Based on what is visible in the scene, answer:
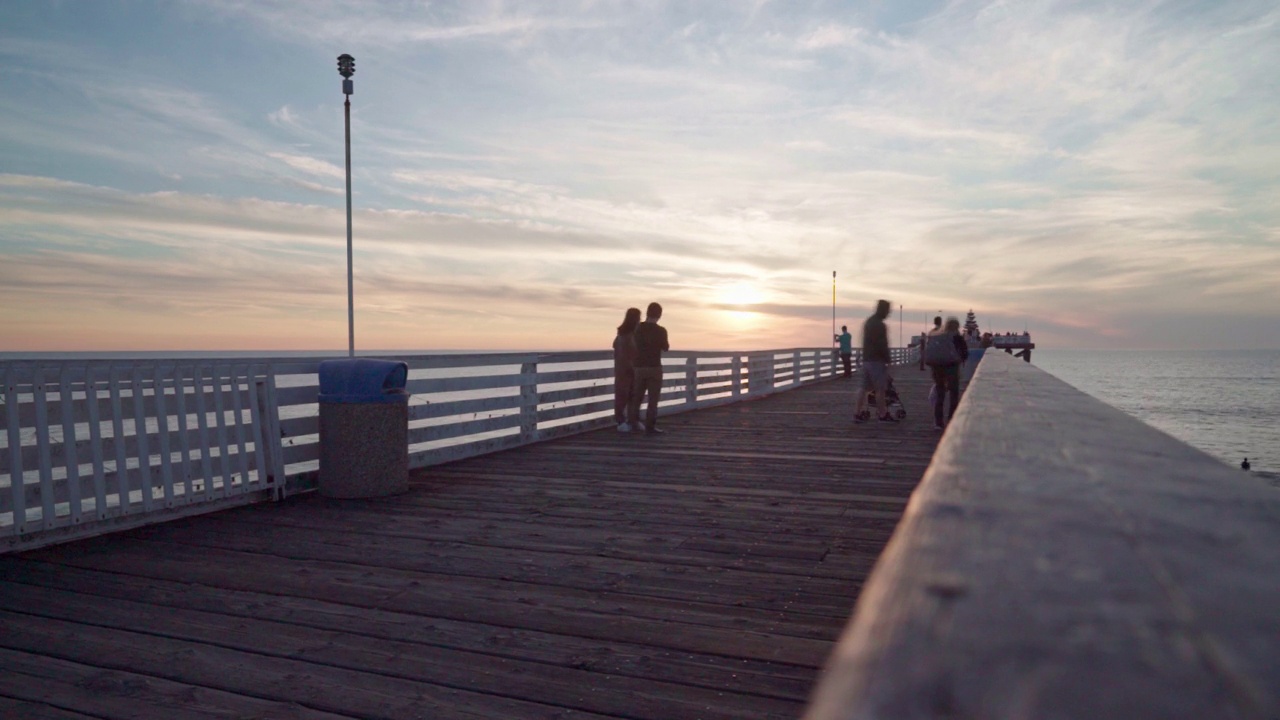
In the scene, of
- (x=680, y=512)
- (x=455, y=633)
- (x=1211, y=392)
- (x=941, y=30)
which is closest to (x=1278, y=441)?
(x=941, y=30)

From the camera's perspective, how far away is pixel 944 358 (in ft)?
40.4

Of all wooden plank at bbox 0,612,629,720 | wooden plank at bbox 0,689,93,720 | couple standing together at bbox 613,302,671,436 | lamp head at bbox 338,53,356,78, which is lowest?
wooden plank at bbox 0,689,93,720

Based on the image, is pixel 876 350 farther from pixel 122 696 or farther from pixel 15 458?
pixel 122 696

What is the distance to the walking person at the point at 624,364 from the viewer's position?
12.8 metres

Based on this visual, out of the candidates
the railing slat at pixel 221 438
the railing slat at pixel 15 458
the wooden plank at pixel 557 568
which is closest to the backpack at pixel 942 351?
the wooden plank at pixel 557 568

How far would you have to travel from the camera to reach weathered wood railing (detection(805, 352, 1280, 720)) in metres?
0.41

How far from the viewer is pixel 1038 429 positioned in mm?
1688

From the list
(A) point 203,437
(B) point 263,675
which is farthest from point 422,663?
(A) point 203,437

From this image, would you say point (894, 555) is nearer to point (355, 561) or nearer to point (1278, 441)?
point (355, 561)

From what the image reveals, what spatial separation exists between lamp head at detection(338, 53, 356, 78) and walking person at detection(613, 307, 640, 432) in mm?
11239

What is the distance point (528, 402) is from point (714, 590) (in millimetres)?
7054

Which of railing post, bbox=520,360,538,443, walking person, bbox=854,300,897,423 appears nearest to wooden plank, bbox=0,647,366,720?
railing post, bbox=520,360,538,443

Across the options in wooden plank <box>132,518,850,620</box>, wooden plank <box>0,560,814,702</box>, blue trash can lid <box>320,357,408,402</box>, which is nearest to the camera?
wooden plank <box>0,560,814,702</box>

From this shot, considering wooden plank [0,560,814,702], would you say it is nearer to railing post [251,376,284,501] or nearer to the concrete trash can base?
railing post [251,376,284,501]
